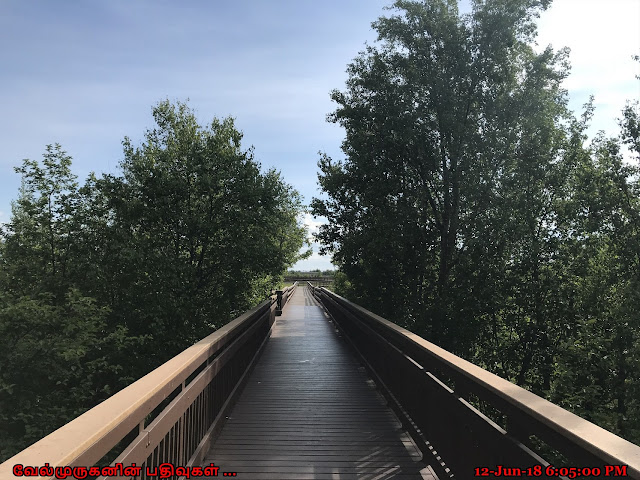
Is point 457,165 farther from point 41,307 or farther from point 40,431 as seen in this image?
point 40,431

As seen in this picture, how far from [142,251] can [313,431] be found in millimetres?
8614

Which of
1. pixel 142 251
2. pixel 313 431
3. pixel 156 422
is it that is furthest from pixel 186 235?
pixel 156 422

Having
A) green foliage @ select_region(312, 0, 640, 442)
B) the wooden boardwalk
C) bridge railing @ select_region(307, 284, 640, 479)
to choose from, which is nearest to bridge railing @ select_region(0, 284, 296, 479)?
the wooden boardwalk

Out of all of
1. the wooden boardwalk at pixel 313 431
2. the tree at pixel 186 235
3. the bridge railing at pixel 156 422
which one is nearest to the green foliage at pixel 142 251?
the tree at pixel 186 235

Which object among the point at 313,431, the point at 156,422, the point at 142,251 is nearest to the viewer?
the point at 156,422

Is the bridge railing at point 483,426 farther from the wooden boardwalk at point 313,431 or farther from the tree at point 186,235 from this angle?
the tree at point 186,235

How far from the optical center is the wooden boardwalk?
11.2 feet

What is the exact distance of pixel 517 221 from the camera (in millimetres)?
11922

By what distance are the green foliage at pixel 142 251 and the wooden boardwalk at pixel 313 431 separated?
5.05 m

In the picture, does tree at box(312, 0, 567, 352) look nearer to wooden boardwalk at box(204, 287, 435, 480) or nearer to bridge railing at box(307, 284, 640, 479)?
wooden boardwalk at box(204, 287, 435, 480)

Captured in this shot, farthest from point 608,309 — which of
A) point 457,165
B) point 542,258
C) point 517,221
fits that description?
point 457,165

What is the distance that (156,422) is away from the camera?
96.4 inches

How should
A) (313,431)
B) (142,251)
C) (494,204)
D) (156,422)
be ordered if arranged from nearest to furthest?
(156,422) → (313,431) → (142,251) → (494,204)

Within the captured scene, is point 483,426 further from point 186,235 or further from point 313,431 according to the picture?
point 186,235
